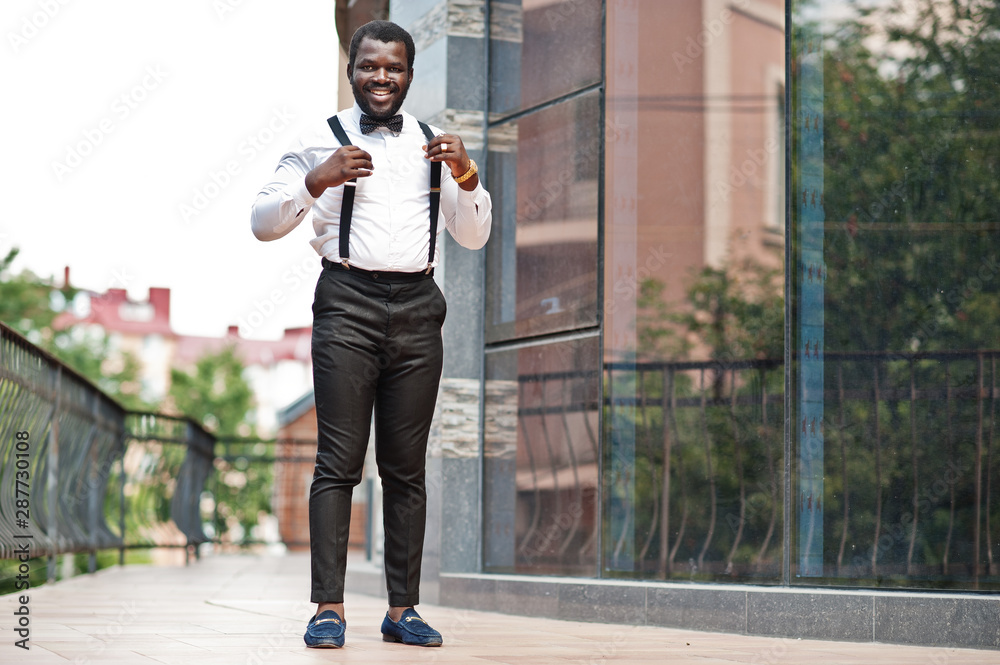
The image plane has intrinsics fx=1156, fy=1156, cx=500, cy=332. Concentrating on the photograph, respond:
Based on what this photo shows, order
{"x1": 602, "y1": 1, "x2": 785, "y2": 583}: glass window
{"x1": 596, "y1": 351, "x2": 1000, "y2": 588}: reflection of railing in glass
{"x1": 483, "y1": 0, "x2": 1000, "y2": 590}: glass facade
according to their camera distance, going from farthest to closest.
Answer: {"x1": 602, "y1": 1, "x2": 785, "y2": 583}: glass window → {"x1": 483, "y1": 0, "x2": 1000, "y2": 590}: glass facade → {"x1": 596, "y1": 351, "x2": 1000, "y2": 588}: reflection of railing in glass

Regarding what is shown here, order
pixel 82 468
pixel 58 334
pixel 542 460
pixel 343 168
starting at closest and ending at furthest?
pixel 343 168 < pixel 542 460 < pixel 82 468 < pixel 58 334

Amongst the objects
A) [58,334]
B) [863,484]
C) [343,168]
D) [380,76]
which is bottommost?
[863,484]

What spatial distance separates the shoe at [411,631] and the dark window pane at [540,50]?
9.33 ft

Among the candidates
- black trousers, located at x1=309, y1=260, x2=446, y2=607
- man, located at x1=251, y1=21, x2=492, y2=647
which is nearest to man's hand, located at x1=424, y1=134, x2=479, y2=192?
man, located at x1=251, y1=21, x2=492, y2=647

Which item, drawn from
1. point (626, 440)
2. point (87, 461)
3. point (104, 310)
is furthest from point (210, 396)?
point (626, 440)

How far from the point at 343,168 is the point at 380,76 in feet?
1.24

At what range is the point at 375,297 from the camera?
349 centimetres

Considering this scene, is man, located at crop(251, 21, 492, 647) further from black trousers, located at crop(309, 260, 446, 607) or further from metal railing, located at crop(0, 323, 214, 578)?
metal railing, located at crop(0, 323, 214, 578)

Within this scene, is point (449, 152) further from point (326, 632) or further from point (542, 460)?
point (542, 460)

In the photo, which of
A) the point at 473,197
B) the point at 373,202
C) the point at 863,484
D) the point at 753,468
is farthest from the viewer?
the point at 753,468

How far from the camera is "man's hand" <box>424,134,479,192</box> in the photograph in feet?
11.0

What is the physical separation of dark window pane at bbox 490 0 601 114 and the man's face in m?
2.06

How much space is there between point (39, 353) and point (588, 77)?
3.24m

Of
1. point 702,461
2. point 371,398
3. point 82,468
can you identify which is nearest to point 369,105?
point 371,398
